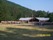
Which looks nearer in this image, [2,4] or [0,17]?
[0,17]

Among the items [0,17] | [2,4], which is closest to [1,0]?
[2,4]

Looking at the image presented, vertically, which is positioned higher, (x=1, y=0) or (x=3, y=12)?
(x=1, y=0)

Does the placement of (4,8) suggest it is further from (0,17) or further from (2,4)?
(0,17)

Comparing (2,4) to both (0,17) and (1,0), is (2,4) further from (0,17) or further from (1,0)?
(0,17)

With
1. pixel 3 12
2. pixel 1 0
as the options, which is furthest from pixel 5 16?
pixel 1 0

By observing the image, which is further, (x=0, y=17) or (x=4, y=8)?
(x=4, y=8)

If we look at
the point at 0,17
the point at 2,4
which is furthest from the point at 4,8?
the point at 0,17

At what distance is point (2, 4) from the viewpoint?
7012cm

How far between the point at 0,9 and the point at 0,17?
316 cm

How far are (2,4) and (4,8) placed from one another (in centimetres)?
217

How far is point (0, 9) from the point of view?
66750 mm

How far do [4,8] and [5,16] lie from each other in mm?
3801

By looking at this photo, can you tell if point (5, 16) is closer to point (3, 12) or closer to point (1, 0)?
point (3, 12)

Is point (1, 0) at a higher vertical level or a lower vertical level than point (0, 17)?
higher
